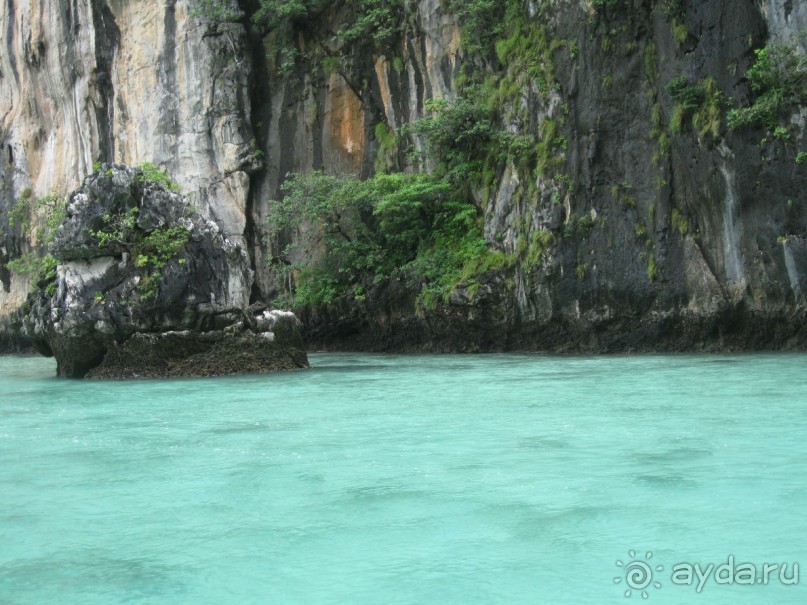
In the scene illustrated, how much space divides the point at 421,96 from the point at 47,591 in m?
19.1

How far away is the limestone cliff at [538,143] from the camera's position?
47.4ft

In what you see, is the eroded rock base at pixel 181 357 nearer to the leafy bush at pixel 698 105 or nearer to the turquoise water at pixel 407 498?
the turquoise water at pixel 407 498

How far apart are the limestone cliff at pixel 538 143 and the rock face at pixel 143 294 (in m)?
5.70

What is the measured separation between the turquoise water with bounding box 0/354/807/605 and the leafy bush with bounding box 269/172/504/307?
9806 mm

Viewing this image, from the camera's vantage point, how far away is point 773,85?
45.7ft

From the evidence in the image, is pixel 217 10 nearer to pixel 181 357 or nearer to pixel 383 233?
pixel 383 233

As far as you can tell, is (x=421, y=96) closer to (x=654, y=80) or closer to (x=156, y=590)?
(x=654, y=80)

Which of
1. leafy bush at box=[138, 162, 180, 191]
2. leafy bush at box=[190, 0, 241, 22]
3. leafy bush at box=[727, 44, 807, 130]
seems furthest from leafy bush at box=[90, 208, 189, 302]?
leafy bush at box=[190, 0, 241, 22]

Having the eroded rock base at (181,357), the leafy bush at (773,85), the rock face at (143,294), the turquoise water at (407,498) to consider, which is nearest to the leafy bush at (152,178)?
the rock face at (143,294)

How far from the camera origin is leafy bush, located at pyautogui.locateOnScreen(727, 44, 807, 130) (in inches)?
536

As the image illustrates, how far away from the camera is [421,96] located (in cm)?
2142

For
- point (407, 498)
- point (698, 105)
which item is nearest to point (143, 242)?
point (698, 105)

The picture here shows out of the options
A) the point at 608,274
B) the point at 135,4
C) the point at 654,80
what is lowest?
the point at 608,274

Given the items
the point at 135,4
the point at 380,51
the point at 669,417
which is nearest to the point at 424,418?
the point at 669,417
